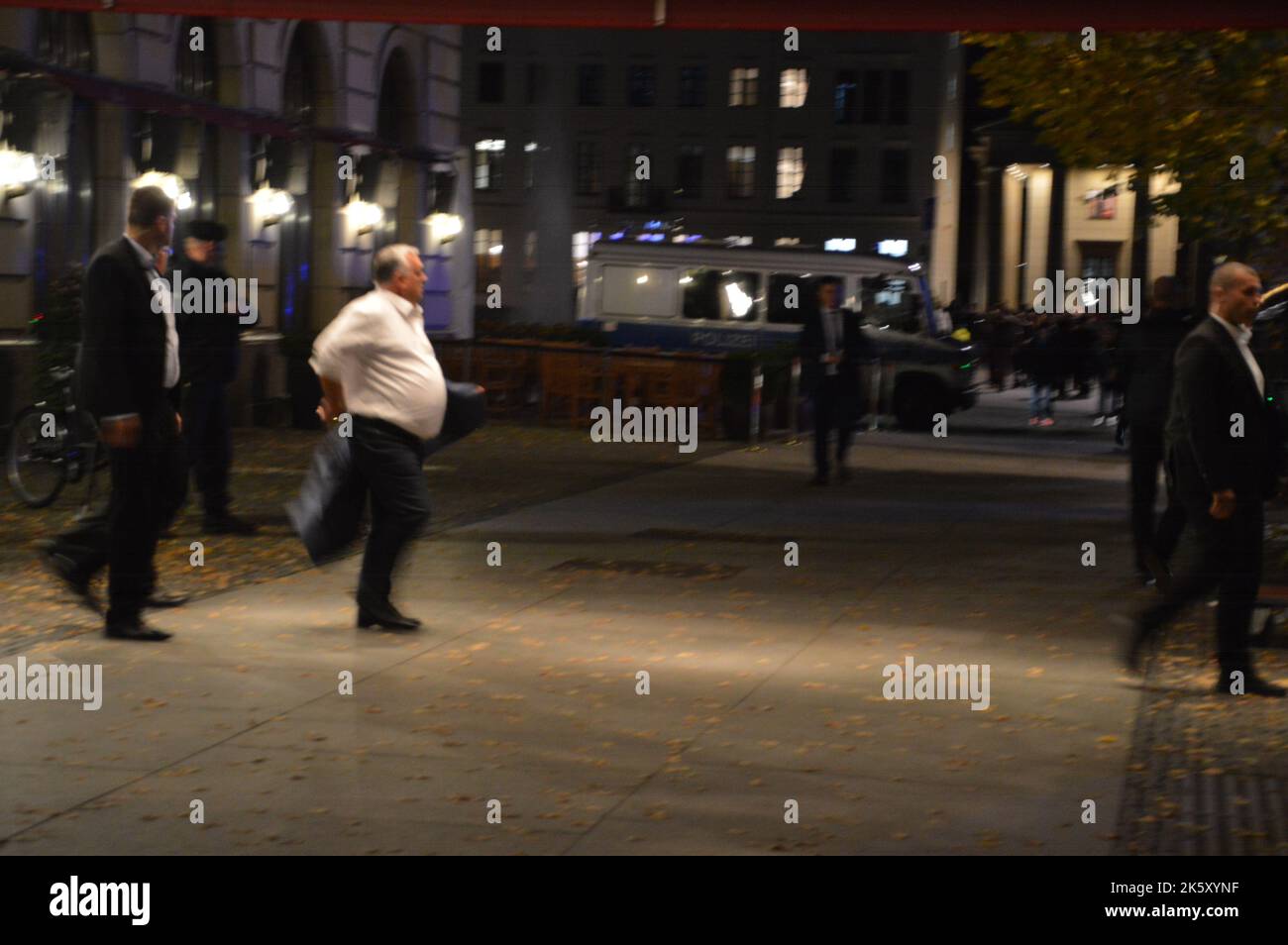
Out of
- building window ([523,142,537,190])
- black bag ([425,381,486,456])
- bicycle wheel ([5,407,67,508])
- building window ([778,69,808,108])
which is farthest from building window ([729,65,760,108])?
black bag ([425,381,486,456])

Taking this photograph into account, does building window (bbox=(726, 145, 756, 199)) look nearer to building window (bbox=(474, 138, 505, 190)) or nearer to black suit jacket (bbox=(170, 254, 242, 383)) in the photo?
building window (bbox=(474, 138, 505, 190))

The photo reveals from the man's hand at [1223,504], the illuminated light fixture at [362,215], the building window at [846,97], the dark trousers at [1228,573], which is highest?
the building window at [846,97]

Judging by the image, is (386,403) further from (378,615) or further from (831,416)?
(831,416)

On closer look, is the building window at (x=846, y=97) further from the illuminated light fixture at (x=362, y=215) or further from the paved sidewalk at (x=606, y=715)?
the paved sidewalk at (x=606, y=715)

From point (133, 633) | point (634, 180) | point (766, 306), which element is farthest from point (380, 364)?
point (634, 180)

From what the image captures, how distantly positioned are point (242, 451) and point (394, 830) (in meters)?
13.6

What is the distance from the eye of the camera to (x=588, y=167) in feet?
227

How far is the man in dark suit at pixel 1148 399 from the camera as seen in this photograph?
36.4ft

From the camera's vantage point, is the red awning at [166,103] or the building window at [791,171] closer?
the red awning at [166,103]

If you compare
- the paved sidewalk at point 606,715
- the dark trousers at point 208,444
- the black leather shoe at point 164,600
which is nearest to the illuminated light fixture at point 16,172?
the dark trousers at point 208,444

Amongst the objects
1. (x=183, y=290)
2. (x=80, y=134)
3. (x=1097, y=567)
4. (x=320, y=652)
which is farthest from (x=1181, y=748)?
(x=80, y=134)

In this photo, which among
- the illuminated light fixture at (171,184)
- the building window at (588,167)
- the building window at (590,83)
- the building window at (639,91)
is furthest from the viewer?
the building window at (588,167)

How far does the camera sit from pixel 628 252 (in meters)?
28.6

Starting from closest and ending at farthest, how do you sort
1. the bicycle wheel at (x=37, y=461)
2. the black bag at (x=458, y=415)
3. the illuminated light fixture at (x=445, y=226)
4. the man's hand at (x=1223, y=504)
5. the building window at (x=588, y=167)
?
1. the man's hand at (x=1223, y=504)
2. the black bag at (x=458, y=415)
3. the bicycle wheel at (x=37, y=461)
4. the illuminated light fixture at (x=445, y=226)
5. the building window at (x=588, y=167)
